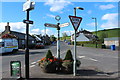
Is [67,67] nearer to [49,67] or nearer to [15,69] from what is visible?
[49,67]

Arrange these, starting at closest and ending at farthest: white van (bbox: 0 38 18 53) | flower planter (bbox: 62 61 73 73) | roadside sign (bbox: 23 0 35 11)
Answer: roadside sign (bbox: 23 0 35 11), flower planter (bbox: 62 61 73 73), white van (bbox: 0 38 18 53)

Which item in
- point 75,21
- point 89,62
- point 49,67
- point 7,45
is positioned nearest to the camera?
point 75,21

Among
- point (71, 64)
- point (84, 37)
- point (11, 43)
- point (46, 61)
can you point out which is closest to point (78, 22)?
point (71, 64)

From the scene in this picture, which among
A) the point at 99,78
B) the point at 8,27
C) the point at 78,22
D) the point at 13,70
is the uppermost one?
the point at 8,27

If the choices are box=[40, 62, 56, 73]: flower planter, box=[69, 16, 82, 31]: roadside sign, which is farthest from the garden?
box=[69, 16, 82, 31]: roadside sign

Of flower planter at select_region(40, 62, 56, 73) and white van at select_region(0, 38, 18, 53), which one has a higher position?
white van at select_region(0, 38, 18, 53)

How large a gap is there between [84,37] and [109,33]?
52.1 ft

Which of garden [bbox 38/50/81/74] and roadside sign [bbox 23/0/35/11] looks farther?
garden [bbox 38/50/81/74]

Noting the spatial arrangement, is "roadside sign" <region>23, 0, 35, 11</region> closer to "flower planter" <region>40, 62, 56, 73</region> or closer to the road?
"flower planter" <region>40, 62, 56, 73</region>

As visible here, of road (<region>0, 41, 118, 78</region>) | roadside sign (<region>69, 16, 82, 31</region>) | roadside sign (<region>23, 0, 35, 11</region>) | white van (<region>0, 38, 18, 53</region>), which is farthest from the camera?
white van (<region>0, 38, 18, 53</region>)

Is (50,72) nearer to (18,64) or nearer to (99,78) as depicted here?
(18,64)

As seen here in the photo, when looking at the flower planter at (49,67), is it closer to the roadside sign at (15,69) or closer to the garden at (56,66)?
the garden at (56,66)

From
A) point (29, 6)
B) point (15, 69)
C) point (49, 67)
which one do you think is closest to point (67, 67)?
point (49, 67)

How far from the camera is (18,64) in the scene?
19.1 ft
